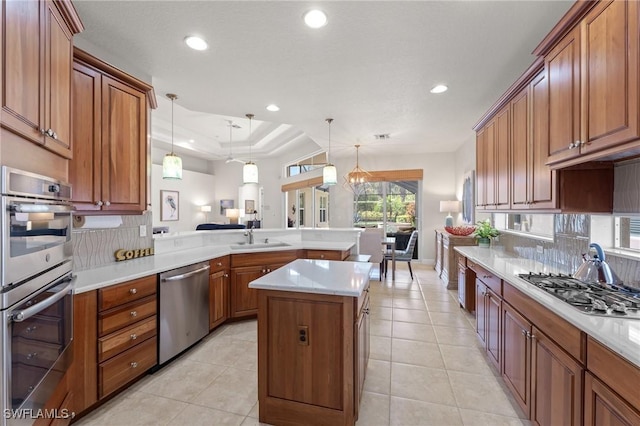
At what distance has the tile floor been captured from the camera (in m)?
1.87

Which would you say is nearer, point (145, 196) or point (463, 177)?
point (145, 196)

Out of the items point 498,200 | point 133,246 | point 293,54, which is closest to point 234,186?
point 133,246

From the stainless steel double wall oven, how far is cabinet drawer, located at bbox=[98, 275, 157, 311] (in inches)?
12.5

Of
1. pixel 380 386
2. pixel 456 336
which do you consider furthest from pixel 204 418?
pixel 456 336

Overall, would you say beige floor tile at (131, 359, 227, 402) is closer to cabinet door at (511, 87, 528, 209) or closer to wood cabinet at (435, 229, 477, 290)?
cabinet door at (511, 87, 528, 209)

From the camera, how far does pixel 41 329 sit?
1.32 metres

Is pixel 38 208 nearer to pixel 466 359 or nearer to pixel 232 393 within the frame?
pixel 232 393

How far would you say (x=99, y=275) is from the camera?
2.10m

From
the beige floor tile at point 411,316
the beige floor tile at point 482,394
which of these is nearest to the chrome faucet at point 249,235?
the beige floor tile at point 411,316

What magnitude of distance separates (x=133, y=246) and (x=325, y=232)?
8.33 feet

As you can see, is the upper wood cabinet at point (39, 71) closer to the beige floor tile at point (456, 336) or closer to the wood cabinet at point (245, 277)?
the wood cabinet at point (245, 277)

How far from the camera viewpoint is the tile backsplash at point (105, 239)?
2301 millimetres

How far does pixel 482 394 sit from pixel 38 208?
2.98m

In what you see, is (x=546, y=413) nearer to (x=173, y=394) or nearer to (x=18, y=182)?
Result: (x=173, y=394)
